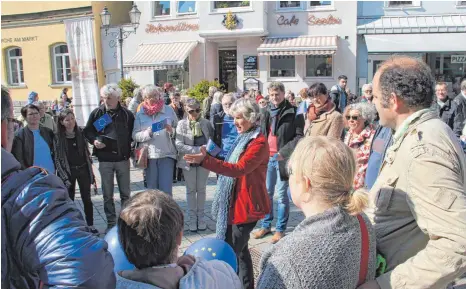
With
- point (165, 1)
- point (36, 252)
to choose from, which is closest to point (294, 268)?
point (36, 252)

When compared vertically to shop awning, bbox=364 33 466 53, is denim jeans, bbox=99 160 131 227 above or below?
below

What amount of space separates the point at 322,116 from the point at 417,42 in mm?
13371

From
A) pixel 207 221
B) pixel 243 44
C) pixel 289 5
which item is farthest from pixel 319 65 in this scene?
pixel 207 221

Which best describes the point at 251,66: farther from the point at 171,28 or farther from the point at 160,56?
the point at 171,28

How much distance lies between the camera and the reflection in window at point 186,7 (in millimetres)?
19891

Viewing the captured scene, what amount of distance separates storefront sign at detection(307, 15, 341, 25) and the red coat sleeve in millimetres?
15398

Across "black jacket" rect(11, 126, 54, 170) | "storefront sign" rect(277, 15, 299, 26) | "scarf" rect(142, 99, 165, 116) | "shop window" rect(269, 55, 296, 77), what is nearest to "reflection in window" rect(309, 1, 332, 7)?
"storefront sign" rect(277, 15, 299, 26)

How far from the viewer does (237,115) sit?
3.62m

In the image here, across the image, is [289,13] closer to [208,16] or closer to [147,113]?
[208,16]

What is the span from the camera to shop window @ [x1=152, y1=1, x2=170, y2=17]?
20.3 m

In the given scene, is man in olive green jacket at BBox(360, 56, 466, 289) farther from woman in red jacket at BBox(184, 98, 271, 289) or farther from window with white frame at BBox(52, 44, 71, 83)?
window with white frame at BBox(52, 44, 71, 83)

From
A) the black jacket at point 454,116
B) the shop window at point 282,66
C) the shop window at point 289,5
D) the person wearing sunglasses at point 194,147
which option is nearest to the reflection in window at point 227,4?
the shop window at point 289,5

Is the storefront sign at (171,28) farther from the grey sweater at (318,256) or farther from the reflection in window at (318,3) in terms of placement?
the grey sweater at (318,256)

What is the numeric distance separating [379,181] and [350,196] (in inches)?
10.2
